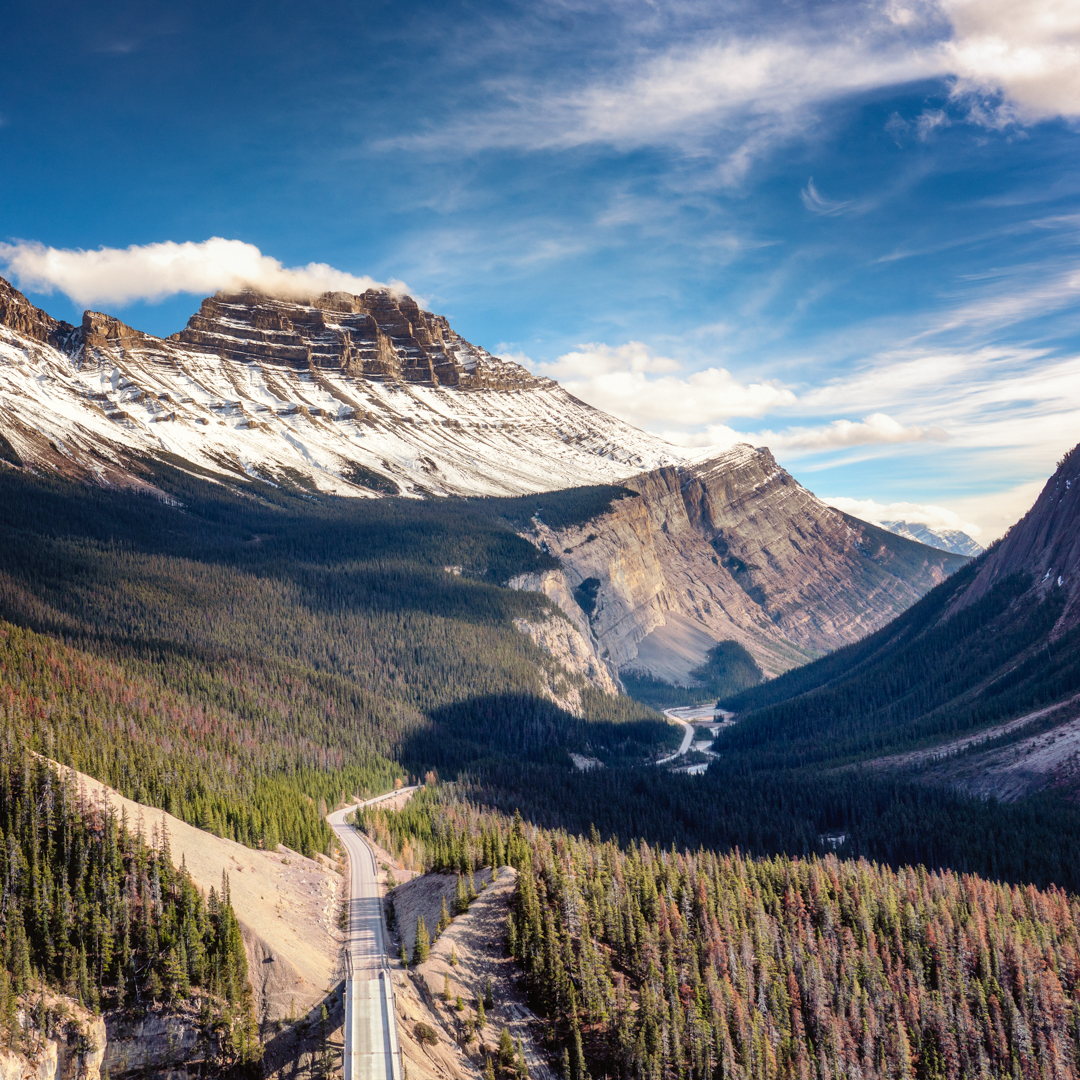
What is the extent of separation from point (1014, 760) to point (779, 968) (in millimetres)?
87675

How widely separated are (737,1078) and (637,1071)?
27.1ft

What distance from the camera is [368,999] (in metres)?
57.8

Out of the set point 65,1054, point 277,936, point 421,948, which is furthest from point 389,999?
point 65,1054

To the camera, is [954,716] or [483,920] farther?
[954,716]

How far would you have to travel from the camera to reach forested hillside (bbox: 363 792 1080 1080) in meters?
64.7

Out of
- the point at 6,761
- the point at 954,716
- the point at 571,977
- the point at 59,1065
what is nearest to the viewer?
the point at 59,1065

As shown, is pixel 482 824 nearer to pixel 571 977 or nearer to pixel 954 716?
pixel 571 977

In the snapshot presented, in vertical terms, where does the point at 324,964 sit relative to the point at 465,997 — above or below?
above

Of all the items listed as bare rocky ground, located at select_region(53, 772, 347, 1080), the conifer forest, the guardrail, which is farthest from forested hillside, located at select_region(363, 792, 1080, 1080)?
bare rocky ground, located at select_region(53, 772, 347, 1080)

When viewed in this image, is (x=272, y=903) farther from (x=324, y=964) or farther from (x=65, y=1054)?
(x=65, y=1054)

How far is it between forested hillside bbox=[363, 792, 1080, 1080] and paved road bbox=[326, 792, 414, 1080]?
28.3 feet

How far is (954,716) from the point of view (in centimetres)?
18512

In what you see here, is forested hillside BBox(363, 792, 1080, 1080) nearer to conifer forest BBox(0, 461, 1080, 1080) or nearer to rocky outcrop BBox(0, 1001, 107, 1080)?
conifer forest BBox(0, 461, 1080, 1080)

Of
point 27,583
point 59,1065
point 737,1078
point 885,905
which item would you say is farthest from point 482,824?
point 27,583
